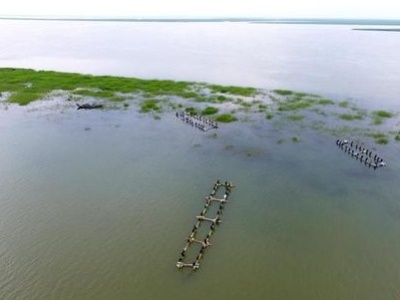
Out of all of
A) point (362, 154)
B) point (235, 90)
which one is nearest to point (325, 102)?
point (235, 90)

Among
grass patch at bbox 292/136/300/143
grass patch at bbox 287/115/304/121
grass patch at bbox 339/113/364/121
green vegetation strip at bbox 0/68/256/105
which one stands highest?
green vegetation strip at bbox 0/68/256/105

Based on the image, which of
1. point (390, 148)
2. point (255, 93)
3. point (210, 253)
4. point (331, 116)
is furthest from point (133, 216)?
point (255, 93)

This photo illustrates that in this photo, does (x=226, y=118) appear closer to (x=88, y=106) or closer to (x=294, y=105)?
(x=294, y=105)

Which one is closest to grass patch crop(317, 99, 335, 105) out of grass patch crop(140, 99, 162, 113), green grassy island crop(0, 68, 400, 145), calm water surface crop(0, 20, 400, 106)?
green grassy island crop(0, 68, 400, 145)

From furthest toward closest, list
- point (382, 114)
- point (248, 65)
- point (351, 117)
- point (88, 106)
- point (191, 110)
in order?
point (248, 65) → point (88, 106) → point (191, 110) → point (382, 114) → point (351, 117)

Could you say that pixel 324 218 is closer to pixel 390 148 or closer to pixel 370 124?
pixel 390 148

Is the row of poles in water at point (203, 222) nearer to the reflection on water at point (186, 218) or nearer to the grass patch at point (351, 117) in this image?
the reflection on water at point (186, 218)

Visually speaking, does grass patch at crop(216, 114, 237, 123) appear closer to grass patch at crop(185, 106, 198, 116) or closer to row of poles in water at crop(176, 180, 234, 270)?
grass patch at crop(185, 106, 198, 116)
